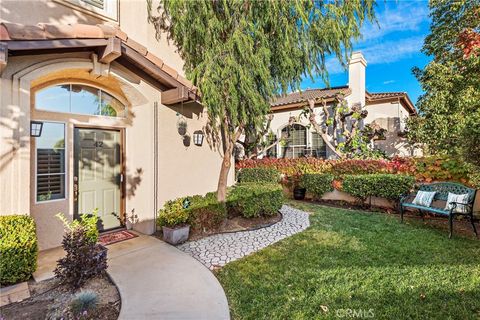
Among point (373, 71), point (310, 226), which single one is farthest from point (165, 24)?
point (373, 71)

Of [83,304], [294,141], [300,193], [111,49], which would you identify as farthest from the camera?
[294,141]

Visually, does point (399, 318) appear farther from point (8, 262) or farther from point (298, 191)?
point (298, 191)

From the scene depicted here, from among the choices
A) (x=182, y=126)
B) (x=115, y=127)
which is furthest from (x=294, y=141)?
(x=115, y=127)

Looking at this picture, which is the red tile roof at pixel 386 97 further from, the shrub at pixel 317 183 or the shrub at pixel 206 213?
the shrub at pixel 206 213

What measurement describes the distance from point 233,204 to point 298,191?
17.7 ft

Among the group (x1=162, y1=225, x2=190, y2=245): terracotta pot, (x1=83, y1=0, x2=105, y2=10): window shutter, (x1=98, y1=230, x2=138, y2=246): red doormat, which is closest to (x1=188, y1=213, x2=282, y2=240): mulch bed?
(x1=162, y1=225, x2=190, y2=245): terracotta pot

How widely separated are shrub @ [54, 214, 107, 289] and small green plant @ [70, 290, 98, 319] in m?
0.49

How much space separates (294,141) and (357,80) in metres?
4.95

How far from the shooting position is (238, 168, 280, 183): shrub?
41.1 feet

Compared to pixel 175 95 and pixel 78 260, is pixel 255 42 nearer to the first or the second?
pixel 175 95

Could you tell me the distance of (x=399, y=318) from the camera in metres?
3.06

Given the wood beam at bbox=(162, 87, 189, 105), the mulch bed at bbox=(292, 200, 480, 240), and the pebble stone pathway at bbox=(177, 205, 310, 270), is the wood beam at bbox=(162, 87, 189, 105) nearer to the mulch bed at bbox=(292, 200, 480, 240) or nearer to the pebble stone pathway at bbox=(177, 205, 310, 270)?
the pebble stone pathway at bbox=(177, 205, 310, 270)

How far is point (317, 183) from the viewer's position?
10.9 m

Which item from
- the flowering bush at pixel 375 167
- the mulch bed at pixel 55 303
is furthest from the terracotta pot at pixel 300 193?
the mulch bed at pixel 55 303
